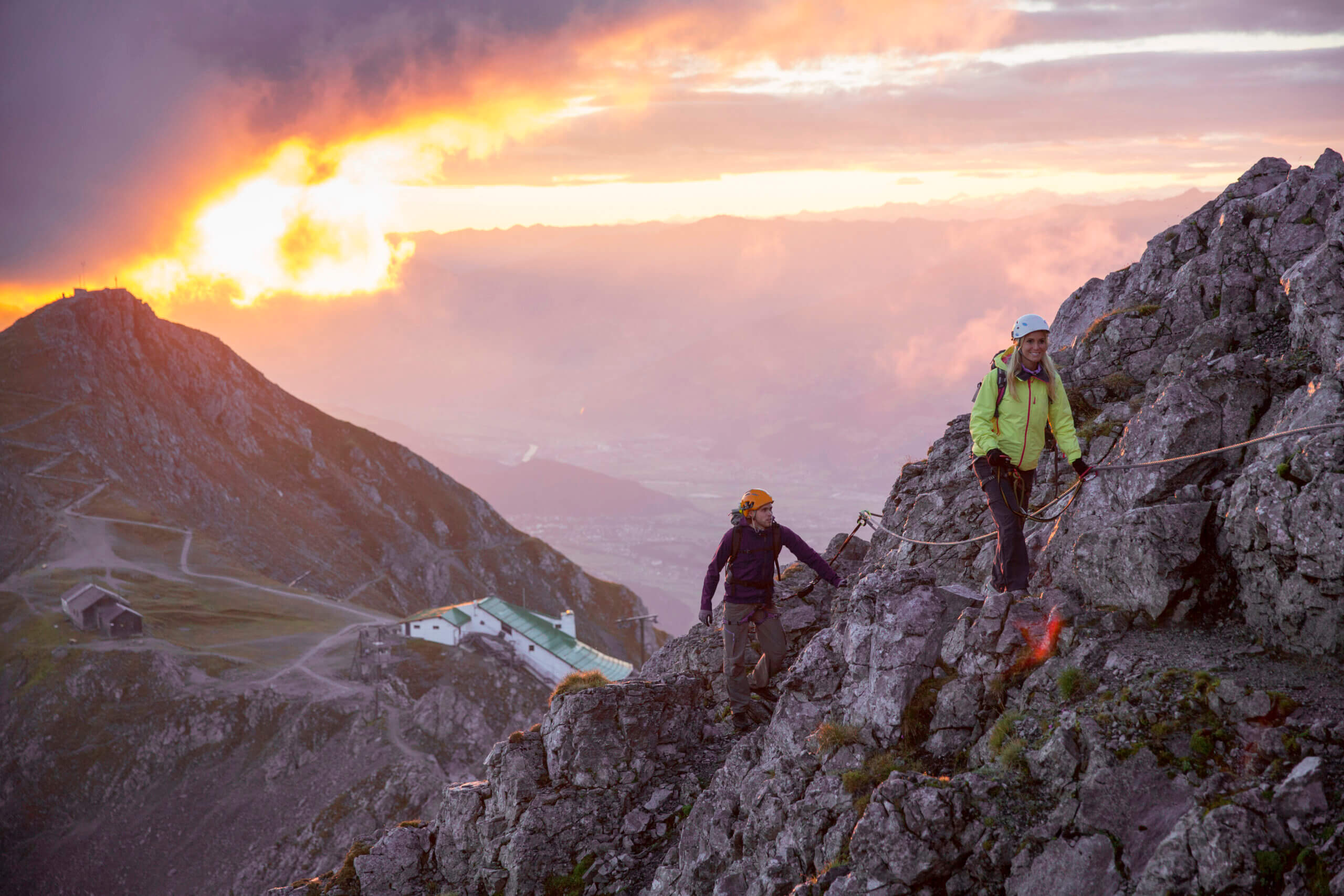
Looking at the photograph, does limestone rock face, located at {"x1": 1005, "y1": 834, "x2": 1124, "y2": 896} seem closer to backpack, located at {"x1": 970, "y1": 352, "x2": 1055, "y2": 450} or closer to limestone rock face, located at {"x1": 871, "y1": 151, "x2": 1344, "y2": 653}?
limestone rock face, located at {"x1": 871, "y1": 151, "x2": 1344, "y2": 653}

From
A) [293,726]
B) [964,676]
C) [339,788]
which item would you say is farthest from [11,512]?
[964,676]

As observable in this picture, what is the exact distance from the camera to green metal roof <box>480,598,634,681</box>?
117 metres

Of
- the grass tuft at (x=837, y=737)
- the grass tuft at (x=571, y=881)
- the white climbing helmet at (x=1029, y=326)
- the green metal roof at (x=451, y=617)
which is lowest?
the green metal roof at (x=451, y=617)

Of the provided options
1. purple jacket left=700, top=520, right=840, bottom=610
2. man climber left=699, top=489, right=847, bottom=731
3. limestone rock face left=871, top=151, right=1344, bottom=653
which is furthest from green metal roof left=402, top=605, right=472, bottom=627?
purple jacket left=700, top=520, right=840, bottom=610

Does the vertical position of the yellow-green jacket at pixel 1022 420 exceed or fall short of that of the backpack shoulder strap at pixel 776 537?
it exceeds it

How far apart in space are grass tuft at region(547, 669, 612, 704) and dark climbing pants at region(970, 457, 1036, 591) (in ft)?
34.7

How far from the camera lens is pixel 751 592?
831 inches

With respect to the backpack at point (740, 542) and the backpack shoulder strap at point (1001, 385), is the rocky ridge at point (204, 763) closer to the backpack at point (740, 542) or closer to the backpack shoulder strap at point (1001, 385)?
the backpack at point (740, 542)

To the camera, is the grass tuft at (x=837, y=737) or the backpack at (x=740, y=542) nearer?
the grass tuft at (x=837, y=737)

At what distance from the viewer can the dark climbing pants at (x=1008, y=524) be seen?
17.4 m

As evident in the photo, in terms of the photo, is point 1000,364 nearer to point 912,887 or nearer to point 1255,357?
point 1255,357

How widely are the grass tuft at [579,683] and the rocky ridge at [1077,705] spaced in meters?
0.39

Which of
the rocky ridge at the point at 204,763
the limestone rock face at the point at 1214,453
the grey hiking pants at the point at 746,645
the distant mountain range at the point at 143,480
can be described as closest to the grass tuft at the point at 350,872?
the grey hiking pants at the point at 746,645

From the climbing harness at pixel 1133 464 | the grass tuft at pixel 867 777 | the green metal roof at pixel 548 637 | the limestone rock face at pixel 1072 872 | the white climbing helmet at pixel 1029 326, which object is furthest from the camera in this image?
the green metal roof at pixel 548 637
